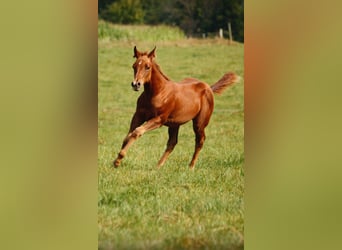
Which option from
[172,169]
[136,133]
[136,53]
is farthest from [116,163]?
[136,53]

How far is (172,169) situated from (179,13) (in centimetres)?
135

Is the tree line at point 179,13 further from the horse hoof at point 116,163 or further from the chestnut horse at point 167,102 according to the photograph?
the horse hoof at point 116,163

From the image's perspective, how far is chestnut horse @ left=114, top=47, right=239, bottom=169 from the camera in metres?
5.40

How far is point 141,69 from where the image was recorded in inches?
212

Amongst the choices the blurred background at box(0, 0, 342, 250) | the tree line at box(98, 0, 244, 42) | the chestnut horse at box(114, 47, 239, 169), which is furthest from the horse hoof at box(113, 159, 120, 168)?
the tree line at box(98, 0, 244, 42)

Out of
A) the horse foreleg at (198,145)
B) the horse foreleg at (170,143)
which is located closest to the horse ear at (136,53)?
the horse foreleg at (170,143)

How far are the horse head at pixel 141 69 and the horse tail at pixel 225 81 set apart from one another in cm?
59

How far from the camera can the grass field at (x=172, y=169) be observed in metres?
5.25
